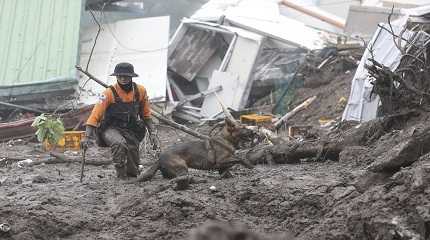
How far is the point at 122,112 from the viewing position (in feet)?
27.1

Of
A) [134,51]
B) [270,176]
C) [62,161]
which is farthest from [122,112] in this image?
[134,51]

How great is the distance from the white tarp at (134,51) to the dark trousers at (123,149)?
6.81 meters

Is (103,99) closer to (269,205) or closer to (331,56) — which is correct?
(269,205)

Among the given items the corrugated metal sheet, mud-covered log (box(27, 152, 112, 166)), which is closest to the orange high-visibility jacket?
mud-covered log (box(27, 152, 112, 166))

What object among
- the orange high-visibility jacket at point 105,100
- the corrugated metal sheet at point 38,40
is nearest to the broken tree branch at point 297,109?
the corrugated metal sheet at point 38,40

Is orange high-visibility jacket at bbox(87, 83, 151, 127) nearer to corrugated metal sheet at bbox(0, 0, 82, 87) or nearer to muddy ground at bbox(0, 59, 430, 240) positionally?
muddy ground at bbox(0, 59, 430, 240)

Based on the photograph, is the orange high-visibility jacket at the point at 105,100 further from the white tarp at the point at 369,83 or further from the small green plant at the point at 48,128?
the white tarp at the point at 369,83

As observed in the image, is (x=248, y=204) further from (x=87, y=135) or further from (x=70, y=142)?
(x=70, y=142)

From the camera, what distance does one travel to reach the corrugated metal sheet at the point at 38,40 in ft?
48.3

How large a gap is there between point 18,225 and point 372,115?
7.13 meters

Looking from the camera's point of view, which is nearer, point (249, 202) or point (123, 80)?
point (249, 202)

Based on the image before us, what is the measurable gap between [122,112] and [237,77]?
7923 mm

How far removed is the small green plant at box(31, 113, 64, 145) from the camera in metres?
9.95

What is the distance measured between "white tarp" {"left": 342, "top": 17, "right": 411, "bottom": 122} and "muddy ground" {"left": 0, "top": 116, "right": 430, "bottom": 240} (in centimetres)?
357
